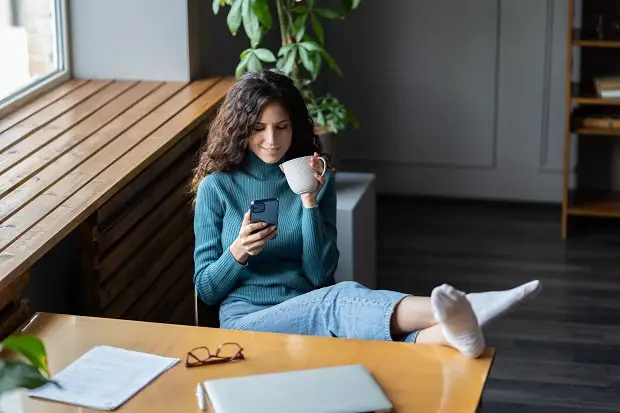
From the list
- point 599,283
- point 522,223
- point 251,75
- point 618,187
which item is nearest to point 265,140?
point 251,75

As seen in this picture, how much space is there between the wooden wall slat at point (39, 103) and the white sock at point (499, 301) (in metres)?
1.71

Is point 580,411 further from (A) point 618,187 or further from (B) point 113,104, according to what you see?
(A) point 618,187

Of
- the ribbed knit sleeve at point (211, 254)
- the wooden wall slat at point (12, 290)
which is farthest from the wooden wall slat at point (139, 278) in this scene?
the wooden wall slat at point (12, 290)

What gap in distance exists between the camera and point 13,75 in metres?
3.69

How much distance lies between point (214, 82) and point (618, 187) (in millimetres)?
2135

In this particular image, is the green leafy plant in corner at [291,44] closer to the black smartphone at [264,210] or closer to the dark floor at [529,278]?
the dark floor at [529,278]

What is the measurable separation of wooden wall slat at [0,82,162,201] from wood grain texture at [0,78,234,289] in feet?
0.07

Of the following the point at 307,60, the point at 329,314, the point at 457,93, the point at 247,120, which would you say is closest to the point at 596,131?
the point at 457,93

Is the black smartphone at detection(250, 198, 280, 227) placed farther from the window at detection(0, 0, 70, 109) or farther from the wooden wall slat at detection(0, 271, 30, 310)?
the window at detection(0, 0, 70, 109)

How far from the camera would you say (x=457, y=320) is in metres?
2.20

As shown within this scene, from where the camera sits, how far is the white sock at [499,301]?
227 cm

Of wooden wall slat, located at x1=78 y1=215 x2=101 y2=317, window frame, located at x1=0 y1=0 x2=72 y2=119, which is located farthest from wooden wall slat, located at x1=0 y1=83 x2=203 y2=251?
window frame, located at x1=0 y1=0 x2=72 y2=119

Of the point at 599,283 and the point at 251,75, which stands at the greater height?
the point at 251,75

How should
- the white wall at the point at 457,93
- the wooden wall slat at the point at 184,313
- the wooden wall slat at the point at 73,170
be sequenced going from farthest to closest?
the white wall at the point at 457,93 < the wooden wall slat at the point at 184,313 < the wooden wall slat at the point at 73,170
